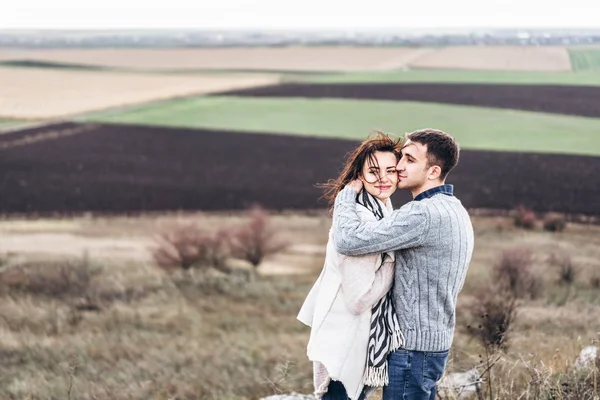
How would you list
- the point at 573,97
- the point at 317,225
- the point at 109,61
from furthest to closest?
the point at 109,61 < the point at 573,97 < the point at 317,225

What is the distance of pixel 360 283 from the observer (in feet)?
8.91

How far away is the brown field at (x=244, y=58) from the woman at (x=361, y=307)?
30158mm

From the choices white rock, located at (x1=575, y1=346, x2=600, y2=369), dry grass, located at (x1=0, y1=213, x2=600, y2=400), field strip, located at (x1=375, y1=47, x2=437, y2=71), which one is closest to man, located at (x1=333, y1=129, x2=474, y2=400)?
dry grass, located at (x1=0, y1=213, x2=600, y2=400)

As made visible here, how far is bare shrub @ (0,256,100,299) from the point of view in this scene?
44.2 ft

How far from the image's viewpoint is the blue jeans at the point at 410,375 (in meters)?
2.79

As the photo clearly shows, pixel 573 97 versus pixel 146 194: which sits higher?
pixel 573 97

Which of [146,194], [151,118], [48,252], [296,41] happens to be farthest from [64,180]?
[296,41]

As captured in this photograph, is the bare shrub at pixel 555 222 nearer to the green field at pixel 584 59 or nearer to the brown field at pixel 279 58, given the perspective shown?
the green field at pixel 584 59

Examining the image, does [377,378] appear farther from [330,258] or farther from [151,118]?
[151,118]

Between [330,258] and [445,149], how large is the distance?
0.66 metres

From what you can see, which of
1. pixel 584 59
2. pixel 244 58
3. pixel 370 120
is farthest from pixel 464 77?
pixel 244 58

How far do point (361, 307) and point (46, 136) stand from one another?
22315 millimetres

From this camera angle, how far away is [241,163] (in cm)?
2041

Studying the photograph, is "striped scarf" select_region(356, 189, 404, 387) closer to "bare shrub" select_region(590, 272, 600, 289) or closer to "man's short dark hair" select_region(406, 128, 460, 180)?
"man's short dark hair" select_region(406, 128, 460, 180)
